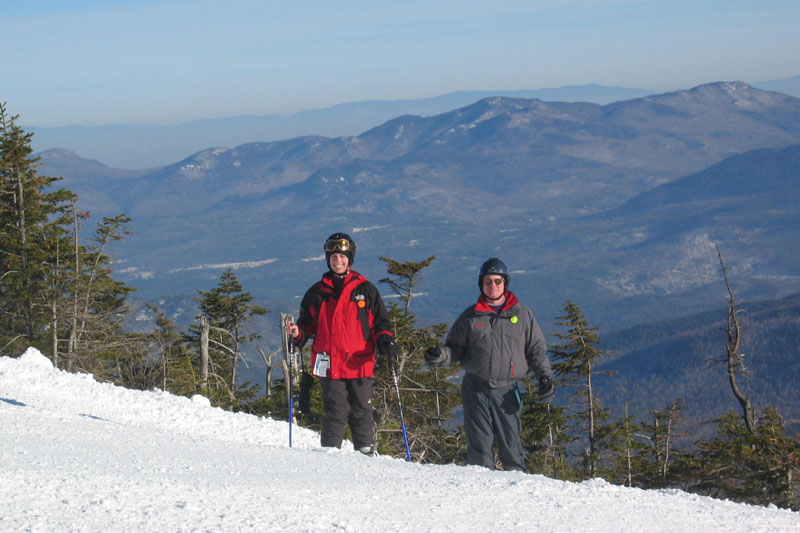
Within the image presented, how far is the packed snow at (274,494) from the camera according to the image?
482 cm

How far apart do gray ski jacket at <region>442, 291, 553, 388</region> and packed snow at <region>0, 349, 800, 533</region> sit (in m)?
0.93

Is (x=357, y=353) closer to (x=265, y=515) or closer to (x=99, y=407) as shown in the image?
(x=265, y=515)

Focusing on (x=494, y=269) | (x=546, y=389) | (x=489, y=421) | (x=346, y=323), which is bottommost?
Answer: (x=489, y=421)

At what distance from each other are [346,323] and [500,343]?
4.95ft

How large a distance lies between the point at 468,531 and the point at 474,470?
6.13 ft

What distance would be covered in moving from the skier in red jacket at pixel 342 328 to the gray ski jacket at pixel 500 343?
81cm

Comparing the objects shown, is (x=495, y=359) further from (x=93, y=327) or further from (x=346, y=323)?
(x=93, y=327)

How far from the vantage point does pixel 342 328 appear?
7.72 metres

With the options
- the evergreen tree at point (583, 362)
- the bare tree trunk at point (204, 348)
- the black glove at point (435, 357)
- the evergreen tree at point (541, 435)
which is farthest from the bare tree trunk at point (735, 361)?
the black glove at point (435, 357)

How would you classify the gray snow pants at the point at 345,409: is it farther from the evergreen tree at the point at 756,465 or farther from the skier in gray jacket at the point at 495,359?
the evergreen tree at the point at 756,465

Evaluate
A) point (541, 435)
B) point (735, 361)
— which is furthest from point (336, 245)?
point (541, 435)

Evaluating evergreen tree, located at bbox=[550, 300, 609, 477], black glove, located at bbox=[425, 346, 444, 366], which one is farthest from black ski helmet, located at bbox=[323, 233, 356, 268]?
evergreen tree, located at bbox=[550, 300, 609, 477]

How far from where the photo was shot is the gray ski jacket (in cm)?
729

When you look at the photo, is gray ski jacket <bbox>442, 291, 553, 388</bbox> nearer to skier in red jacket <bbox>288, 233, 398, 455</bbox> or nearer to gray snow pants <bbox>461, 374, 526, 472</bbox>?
gray snow pants <bbox>461, 374, 526, 472</bbox>
